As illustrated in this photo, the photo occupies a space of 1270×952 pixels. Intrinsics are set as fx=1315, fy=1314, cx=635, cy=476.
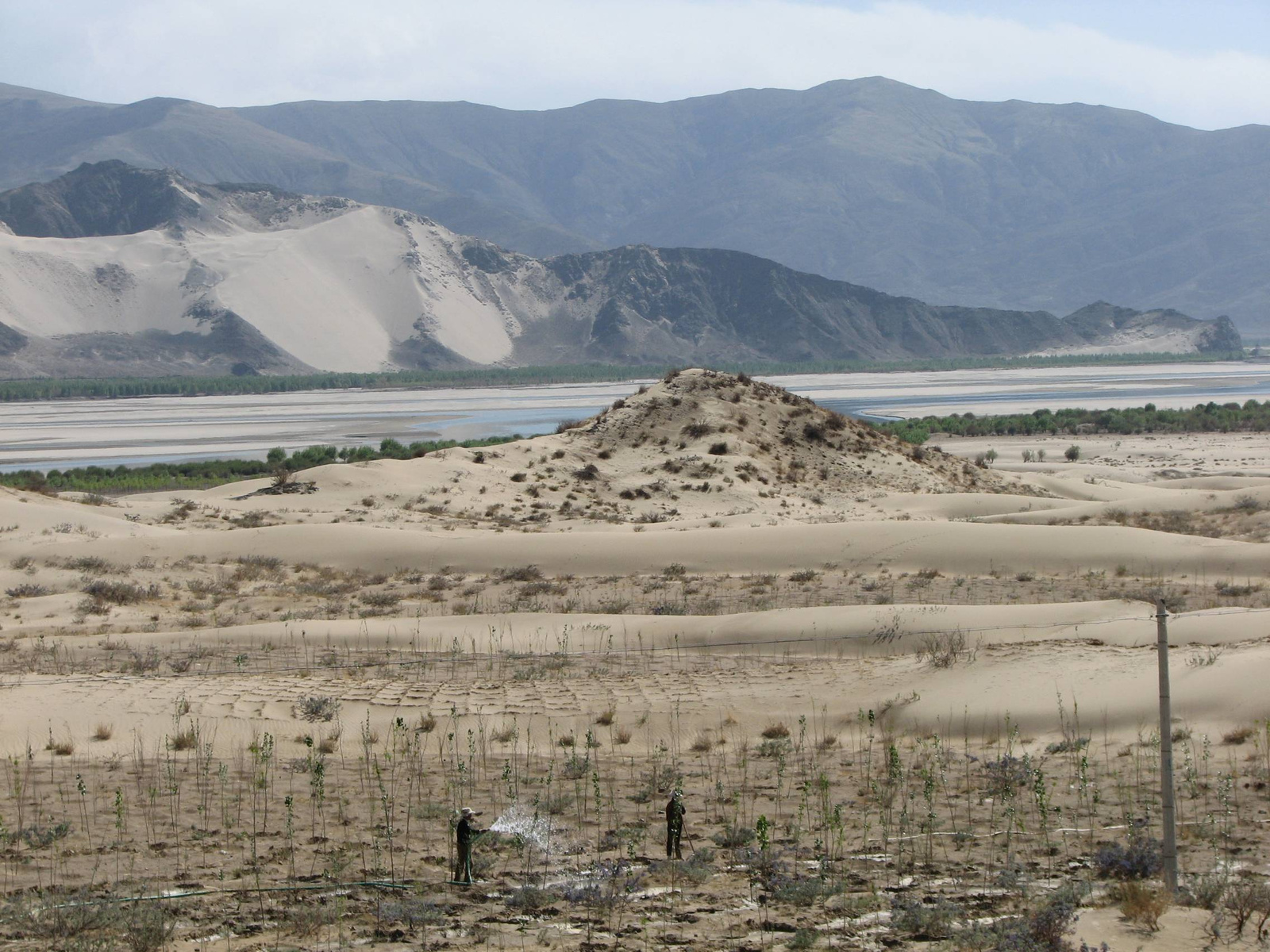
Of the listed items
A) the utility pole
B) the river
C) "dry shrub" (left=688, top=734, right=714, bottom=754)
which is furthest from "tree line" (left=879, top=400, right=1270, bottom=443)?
the utility pole

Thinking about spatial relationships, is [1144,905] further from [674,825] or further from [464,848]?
[464,848]

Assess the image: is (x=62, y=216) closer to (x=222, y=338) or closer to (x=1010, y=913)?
(x=222, y=338)

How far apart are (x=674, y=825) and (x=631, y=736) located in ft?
12.5

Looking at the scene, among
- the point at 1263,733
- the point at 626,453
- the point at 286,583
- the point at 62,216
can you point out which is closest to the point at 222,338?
the point at 62,216

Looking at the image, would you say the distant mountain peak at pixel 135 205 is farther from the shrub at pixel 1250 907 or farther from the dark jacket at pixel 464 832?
the shrub at pixel 1250 907

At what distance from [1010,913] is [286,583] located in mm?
17535

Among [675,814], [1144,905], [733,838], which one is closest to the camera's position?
[1144,905]

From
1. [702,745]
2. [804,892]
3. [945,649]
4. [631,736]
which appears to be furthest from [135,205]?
[804,892]

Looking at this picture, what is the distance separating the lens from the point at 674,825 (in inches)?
348

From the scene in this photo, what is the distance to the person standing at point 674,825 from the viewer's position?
873 centimetres

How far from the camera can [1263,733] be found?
1113 centimetres

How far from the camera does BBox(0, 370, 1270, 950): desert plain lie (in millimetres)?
7992

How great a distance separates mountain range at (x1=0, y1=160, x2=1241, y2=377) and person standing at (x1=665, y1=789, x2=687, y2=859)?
11633 centimetres

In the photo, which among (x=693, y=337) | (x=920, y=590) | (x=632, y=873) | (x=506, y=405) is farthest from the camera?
(x=693, y=337)
